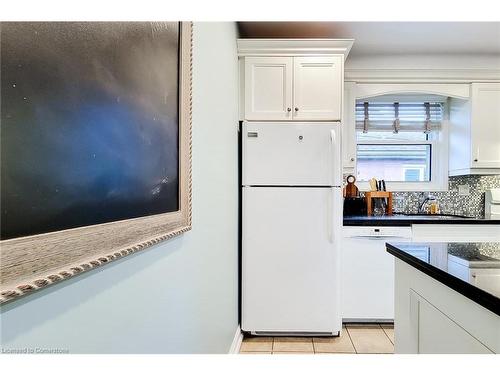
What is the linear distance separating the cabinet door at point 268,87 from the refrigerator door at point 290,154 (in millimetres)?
114

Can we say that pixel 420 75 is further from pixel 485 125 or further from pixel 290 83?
pixel 290 83

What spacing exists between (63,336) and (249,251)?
5.78 feet

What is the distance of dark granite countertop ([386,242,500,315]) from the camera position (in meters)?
0.66

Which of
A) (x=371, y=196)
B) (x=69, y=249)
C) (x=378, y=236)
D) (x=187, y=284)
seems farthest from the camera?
(x=371, y=196)

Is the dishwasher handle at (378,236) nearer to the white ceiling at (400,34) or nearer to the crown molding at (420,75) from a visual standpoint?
the crown molding at (420,75)

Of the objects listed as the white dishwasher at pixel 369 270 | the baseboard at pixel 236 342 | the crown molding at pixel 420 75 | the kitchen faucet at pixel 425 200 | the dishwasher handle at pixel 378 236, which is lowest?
the baseboard at pixel 236 342

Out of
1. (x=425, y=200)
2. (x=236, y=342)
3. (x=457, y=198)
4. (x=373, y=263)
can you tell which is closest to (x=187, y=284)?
(x=236, y=342)

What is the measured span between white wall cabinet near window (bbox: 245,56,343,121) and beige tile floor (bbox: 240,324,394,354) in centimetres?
167

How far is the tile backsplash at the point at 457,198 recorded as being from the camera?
2.94 metres

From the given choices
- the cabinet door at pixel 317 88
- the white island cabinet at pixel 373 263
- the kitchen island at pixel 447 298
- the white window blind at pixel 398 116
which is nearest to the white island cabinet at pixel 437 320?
the kitchen island at pixel 447 298

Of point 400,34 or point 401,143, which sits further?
point 401,143

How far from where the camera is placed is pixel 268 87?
7.37ft

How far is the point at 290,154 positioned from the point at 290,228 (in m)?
0.55
